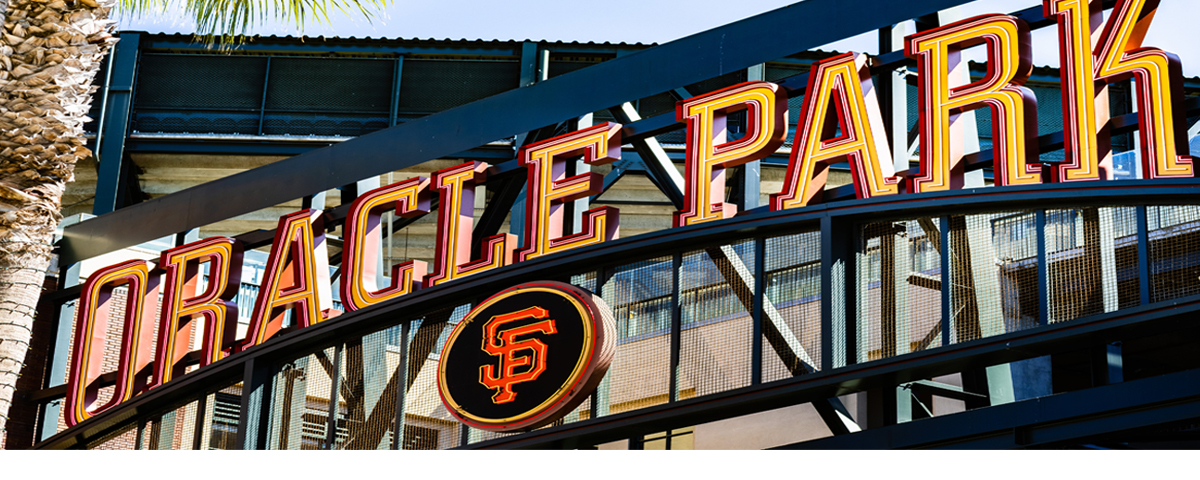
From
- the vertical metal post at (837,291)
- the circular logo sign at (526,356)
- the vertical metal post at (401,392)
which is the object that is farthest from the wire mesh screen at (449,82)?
the vertical metal post at (837,291)

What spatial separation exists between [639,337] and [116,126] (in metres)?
15.5

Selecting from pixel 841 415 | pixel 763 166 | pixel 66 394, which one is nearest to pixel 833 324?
pixel 841 415

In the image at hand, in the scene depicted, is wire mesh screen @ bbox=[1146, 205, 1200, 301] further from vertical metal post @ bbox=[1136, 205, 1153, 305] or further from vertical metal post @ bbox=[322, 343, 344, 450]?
vertical metal post @ bbox=[322, 343, 344, 450]

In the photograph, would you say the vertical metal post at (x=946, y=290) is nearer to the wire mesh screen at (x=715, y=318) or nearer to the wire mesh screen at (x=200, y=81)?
the wire mesh screen at (x=715, y=318)

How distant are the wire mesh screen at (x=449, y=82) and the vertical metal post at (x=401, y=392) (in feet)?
38.0

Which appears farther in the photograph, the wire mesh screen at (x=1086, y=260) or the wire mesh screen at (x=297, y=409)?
the wire mesh screen at (x=297, y=409)

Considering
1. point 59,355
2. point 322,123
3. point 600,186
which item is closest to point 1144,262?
point 600,186

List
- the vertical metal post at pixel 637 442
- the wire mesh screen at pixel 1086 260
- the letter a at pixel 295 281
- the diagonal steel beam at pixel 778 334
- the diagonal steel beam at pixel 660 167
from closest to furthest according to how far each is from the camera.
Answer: the wire mesh screen at pixel 1086 260
the diagonal steel beam at pixel 778 334
the vertical metal post at pixel 637 442
the diagonal steel beam at pixel 660 167
the letter a at pixel 295 281

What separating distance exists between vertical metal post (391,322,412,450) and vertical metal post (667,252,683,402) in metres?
2.89

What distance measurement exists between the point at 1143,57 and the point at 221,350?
10.4 meters

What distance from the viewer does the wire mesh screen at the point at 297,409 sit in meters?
15.1

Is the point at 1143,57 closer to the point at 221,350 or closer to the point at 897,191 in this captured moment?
the point at 897,191
